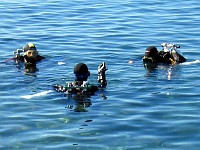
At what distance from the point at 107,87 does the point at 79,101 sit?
141 centimetres

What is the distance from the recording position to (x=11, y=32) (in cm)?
2362

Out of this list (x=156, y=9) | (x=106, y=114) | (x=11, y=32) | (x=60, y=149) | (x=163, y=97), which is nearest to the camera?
(x=60, y=149)

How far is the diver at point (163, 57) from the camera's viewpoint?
719 inches

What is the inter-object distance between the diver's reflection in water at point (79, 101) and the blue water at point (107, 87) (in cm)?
3

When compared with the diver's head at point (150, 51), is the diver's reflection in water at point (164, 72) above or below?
below

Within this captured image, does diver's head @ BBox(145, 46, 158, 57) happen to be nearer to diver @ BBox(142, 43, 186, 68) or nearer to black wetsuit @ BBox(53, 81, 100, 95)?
diver @ BBox(142, 43, 186, 68)

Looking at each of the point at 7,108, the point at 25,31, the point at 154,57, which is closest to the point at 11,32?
the point at 25,31

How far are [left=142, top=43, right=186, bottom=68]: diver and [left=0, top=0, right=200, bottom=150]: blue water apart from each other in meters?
0.31

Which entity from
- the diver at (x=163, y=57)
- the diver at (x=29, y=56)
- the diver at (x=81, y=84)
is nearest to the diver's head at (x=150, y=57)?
the diver at (x=163, y=57)

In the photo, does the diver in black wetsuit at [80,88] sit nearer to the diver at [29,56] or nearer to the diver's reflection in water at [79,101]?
the diver's reflection in water at [79,101]

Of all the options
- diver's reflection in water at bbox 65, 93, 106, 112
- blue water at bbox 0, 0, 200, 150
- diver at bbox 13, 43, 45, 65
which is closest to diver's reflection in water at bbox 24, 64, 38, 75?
diver at bbox 13, 43, 45, 65

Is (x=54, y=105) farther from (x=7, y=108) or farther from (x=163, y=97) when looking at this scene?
(x=163, y=97)

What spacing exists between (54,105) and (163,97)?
2.85 m

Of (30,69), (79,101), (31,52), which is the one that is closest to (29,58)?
(31,52)
